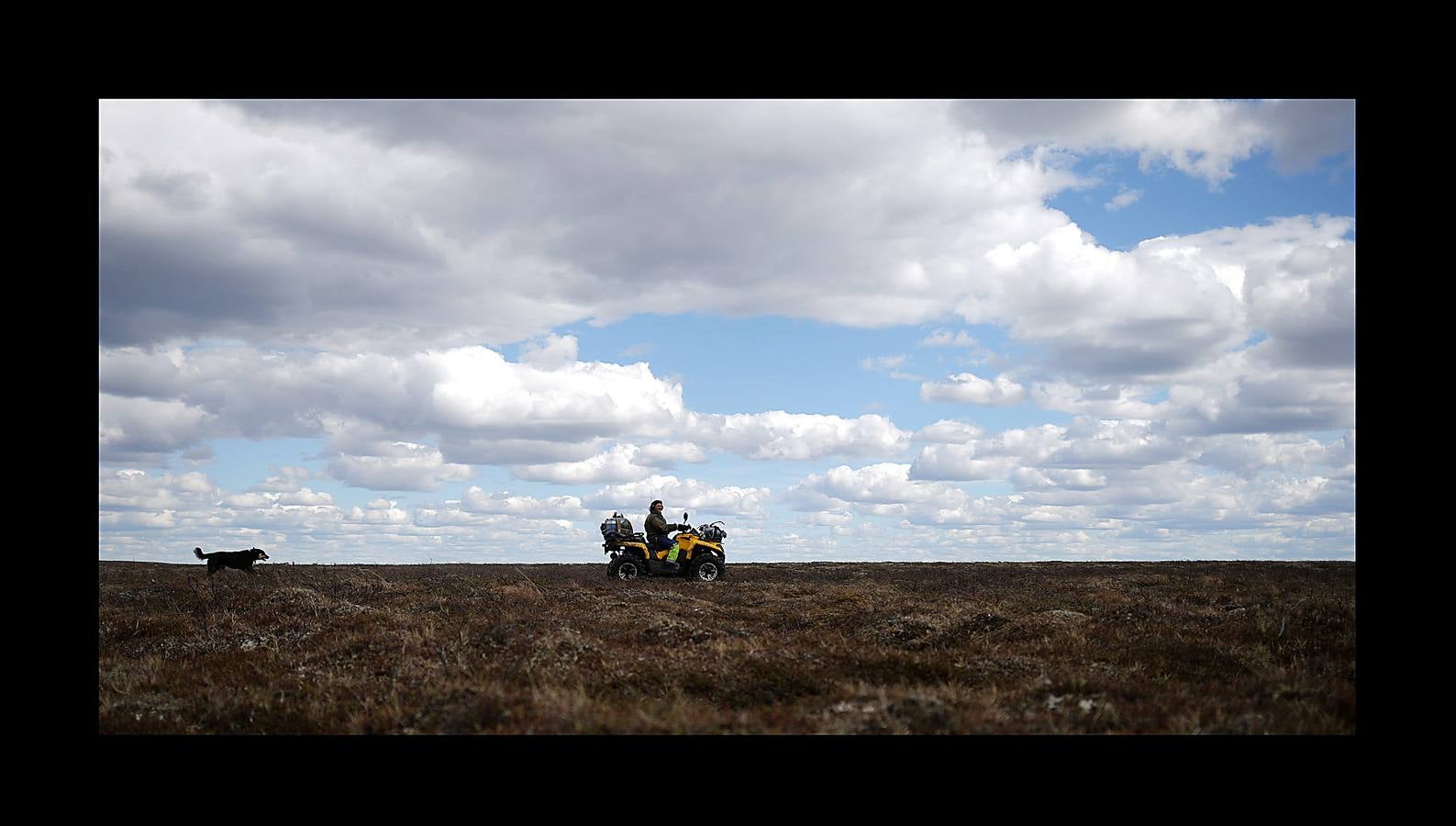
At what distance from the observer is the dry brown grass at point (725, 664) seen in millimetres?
8750

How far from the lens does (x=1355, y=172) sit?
7.30m

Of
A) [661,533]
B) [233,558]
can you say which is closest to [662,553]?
[661,533]

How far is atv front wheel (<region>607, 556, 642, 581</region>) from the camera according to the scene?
94.7ft

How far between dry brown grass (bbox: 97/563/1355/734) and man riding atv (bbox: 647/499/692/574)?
668cm

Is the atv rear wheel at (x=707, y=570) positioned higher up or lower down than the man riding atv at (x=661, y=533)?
lower down

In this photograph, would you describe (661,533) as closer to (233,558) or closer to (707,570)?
(707,570)

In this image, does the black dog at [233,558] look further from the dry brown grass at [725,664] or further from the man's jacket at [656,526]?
the man's jacket at [656,526]

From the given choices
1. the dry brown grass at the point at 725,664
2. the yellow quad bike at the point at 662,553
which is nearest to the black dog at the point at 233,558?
the dry brown grass at the point at 725,664

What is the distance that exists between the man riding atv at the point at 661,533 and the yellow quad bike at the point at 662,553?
0.12 m

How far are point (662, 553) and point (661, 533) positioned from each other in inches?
31.5

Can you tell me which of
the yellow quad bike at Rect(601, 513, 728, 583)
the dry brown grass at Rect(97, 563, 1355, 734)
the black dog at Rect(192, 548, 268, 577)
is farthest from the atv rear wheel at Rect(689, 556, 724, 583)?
the black dog at Rect(192, 548, 268, 577)
